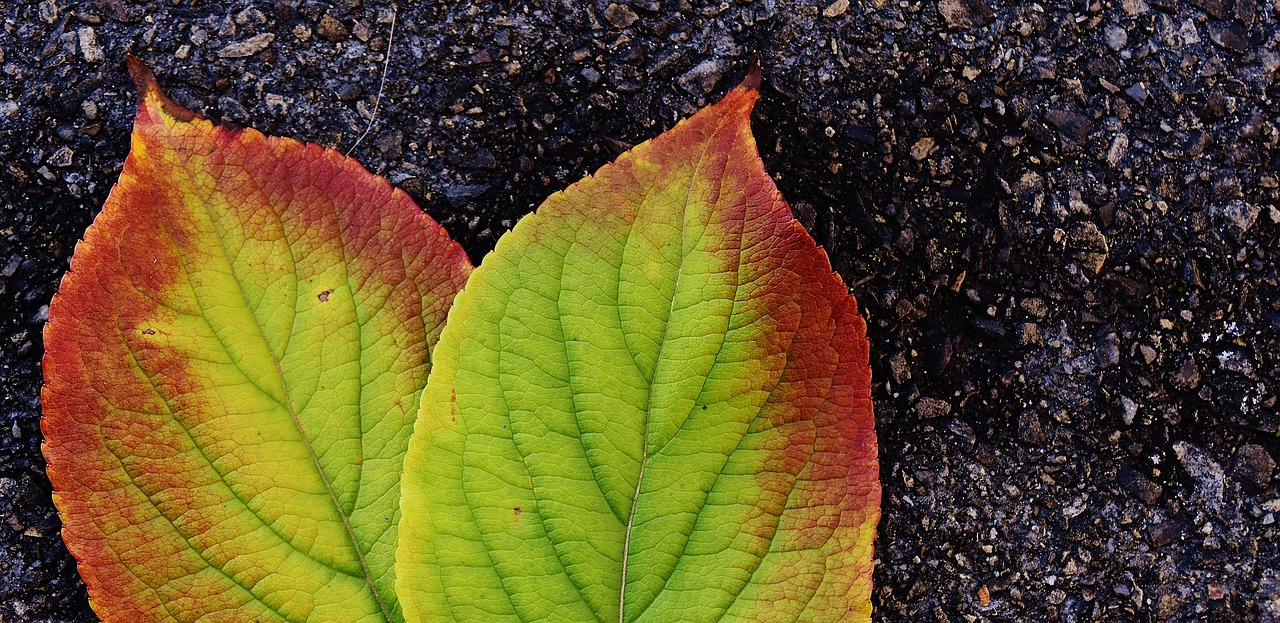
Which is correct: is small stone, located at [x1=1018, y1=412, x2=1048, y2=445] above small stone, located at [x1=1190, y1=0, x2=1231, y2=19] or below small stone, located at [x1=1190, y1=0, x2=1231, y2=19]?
below

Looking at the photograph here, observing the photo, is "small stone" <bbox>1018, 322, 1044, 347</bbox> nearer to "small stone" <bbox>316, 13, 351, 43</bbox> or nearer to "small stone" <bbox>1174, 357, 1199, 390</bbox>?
"small stone" <bbox>1174, 357, 1199, 390</bbox>

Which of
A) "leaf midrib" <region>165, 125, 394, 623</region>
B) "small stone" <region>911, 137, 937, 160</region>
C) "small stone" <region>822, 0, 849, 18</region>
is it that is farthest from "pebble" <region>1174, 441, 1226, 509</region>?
"leaf midrib" <region>165, 125, 394, 623</region>

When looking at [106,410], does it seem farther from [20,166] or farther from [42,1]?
[42,1]

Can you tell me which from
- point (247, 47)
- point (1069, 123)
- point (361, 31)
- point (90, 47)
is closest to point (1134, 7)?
point (1069, 123)

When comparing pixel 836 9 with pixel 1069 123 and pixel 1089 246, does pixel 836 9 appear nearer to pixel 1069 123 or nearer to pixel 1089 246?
pixel 1069 123

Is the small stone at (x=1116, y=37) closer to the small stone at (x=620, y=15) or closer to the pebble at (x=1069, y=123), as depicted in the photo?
the pebble at (x=1069, y=123)

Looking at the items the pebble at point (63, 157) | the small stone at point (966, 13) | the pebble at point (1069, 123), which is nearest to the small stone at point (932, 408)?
the pebble at point (1069, 123)

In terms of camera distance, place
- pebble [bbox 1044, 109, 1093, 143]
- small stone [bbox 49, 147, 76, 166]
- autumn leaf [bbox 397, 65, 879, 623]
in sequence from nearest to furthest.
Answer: autumn leaf [bbox 397, 65, 879, 623] < small stone [bbox 49, 147, 76, 166] < pebble [bbox 1044, 109, 1093, 143]
